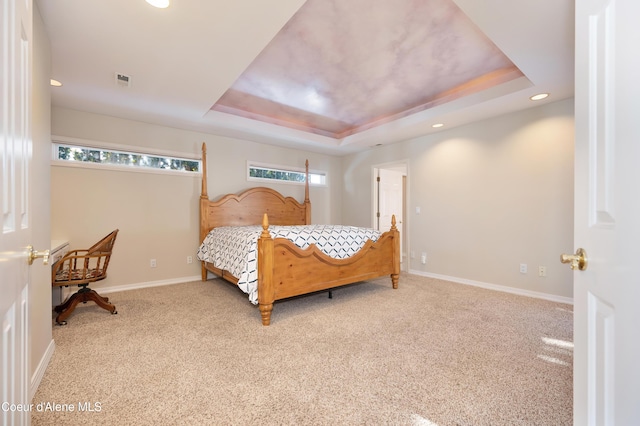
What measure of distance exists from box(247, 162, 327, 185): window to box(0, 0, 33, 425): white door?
12.9 ft

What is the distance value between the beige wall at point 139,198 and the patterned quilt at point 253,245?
0.64 m

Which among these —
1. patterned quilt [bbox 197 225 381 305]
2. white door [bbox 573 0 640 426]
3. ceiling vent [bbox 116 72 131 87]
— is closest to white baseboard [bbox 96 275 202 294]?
patterned quilt [bbox 197 225 381 305]

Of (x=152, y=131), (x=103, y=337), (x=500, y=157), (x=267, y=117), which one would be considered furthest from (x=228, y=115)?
(x=500, y=157)

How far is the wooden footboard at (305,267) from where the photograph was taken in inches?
102

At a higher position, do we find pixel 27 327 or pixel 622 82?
pixel 622 82

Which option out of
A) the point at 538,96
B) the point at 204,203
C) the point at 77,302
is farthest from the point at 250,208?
the point at 538,96

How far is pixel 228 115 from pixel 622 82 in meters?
3.97

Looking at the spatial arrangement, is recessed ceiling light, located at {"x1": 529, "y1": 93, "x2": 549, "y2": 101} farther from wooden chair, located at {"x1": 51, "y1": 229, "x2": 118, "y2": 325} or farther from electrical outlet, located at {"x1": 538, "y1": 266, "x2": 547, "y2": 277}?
wooden chair, located at {"x1": 51, "y1": 229, "x2": 118, "y2": 325}

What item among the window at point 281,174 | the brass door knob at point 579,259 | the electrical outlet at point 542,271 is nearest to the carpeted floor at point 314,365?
the electrical outlet at point 542,271

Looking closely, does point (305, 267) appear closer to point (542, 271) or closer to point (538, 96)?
point (542, 271)

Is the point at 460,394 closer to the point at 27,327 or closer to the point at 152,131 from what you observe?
the point at 27,327

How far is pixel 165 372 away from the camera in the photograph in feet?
5.84

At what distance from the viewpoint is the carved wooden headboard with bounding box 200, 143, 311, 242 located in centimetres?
414

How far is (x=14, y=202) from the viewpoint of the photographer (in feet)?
2.46
